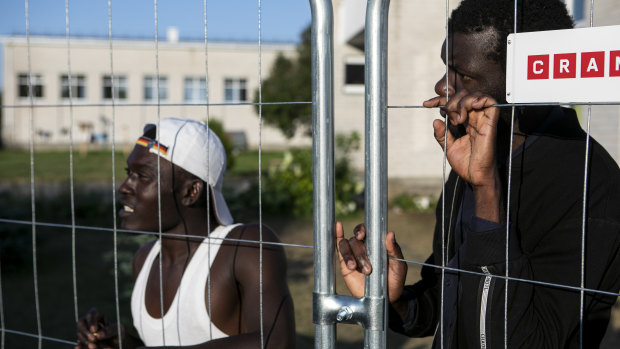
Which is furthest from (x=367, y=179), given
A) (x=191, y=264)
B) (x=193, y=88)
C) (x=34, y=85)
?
(x=34, y=85)

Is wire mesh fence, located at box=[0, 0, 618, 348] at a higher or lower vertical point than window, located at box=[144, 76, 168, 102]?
lower

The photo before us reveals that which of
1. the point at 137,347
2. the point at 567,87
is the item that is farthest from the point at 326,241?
the point at 137,347

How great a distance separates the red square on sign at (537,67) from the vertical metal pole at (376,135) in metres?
0.28

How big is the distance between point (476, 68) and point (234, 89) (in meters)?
38.2

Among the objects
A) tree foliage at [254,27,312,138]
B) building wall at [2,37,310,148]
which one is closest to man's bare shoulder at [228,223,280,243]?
tree foliage at [254,27,312,138]

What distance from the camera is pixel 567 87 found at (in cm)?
110

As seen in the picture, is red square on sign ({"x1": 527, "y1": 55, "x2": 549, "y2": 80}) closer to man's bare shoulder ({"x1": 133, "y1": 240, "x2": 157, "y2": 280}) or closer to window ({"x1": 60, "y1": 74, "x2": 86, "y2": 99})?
man's bare shoulder ({"x1": 133, "y1": 240, "x2": 157, "y2": 280})

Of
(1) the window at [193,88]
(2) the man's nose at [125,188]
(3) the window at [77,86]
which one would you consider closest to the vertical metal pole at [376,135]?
(2) the man's nose at [125,188]

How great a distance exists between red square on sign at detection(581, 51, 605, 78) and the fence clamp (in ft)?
1.99

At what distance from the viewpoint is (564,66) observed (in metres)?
1.10

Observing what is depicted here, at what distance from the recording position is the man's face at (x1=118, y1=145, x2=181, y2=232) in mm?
1924

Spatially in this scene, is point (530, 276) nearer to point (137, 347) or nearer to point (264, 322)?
point (264, 322)

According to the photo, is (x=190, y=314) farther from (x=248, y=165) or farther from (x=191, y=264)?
(x=248, y=165)

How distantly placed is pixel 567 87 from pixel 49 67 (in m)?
39.3
